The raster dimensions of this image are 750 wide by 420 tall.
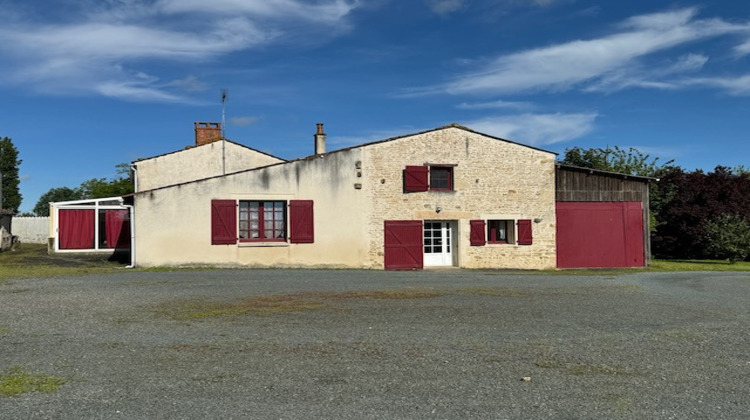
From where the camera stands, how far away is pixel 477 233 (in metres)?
19.8

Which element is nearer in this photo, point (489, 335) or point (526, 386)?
point (526, 386)

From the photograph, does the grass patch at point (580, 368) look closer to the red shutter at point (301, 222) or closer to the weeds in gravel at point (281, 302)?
the weeds in gravel at point (281, 302)

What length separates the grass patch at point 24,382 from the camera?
4.54 metres

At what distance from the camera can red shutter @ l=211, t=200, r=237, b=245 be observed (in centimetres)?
1745

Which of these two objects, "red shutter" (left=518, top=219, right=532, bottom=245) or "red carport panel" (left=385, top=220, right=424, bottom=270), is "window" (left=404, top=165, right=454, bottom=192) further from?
"red shutter" (left=518, top=219, right=532, bottom=245)

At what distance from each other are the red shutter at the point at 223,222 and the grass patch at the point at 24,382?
12.4 m

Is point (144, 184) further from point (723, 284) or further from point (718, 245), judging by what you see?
point (718, 245)

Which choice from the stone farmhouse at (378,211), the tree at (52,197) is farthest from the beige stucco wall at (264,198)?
the tree at (52,197)

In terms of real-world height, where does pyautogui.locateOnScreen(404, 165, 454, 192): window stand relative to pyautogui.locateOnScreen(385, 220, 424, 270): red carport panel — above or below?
above

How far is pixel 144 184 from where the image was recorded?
75.1ft

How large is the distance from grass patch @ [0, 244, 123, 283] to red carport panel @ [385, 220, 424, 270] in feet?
26.4

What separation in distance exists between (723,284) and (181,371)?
519 inches

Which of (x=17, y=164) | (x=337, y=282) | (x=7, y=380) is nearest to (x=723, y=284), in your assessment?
(x=337, y=282)

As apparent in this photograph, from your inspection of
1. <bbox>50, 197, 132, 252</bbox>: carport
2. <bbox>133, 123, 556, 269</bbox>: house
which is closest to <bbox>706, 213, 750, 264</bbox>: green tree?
<bbox>133, 123, 556, 269</bbox>: house
